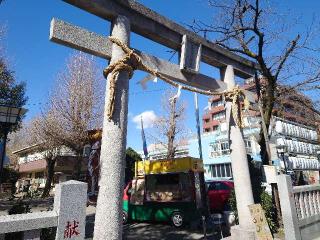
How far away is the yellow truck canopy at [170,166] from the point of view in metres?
12.0

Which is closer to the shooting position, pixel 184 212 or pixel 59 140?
pixel 184 212

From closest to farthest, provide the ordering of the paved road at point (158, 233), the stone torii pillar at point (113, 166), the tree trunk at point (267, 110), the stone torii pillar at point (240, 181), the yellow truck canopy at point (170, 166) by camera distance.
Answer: the stone torii pillar at point (113, 166) → the stone torii pillar at point (240, 181) → the paved road at point (158, 233) → the tree trunk at point (267, 110) → the yellow truck canopy at point (170, 166)

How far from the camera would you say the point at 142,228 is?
11.5m

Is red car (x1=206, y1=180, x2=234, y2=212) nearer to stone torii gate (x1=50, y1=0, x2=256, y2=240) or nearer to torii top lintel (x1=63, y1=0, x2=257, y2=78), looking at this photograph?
stone torii gate (x1=50, y1=0, x2=256, y2=240)

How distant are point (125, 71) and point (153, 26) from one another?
160 cm

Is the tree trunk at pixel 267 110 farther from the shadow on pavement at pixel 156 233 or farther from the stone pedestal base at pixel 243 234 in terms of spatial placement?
the stone pedestal base at pixel 243 234

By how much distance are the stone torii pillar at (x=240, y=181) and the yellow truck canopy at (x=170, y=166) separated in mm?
4681

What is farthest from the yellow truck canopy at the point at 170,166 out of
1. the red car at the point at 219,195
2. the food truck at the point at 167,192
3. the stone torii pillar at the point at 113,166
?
the stone torii pillar at the point at 113,166

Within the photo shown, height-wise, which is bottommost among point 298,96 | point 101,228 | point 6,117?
point 101,228

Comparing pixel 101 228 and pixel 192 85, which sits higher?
pixel 192 85

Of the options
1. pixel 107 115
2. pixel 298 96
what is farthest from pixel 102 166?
pixel 298 96

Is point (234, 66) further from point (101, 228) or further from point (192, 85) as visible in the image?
point (101, 228)

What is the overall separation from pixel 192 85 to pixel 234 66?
2.20 m

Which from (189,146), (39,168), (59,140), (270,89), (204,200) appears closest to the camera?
(270,89)
